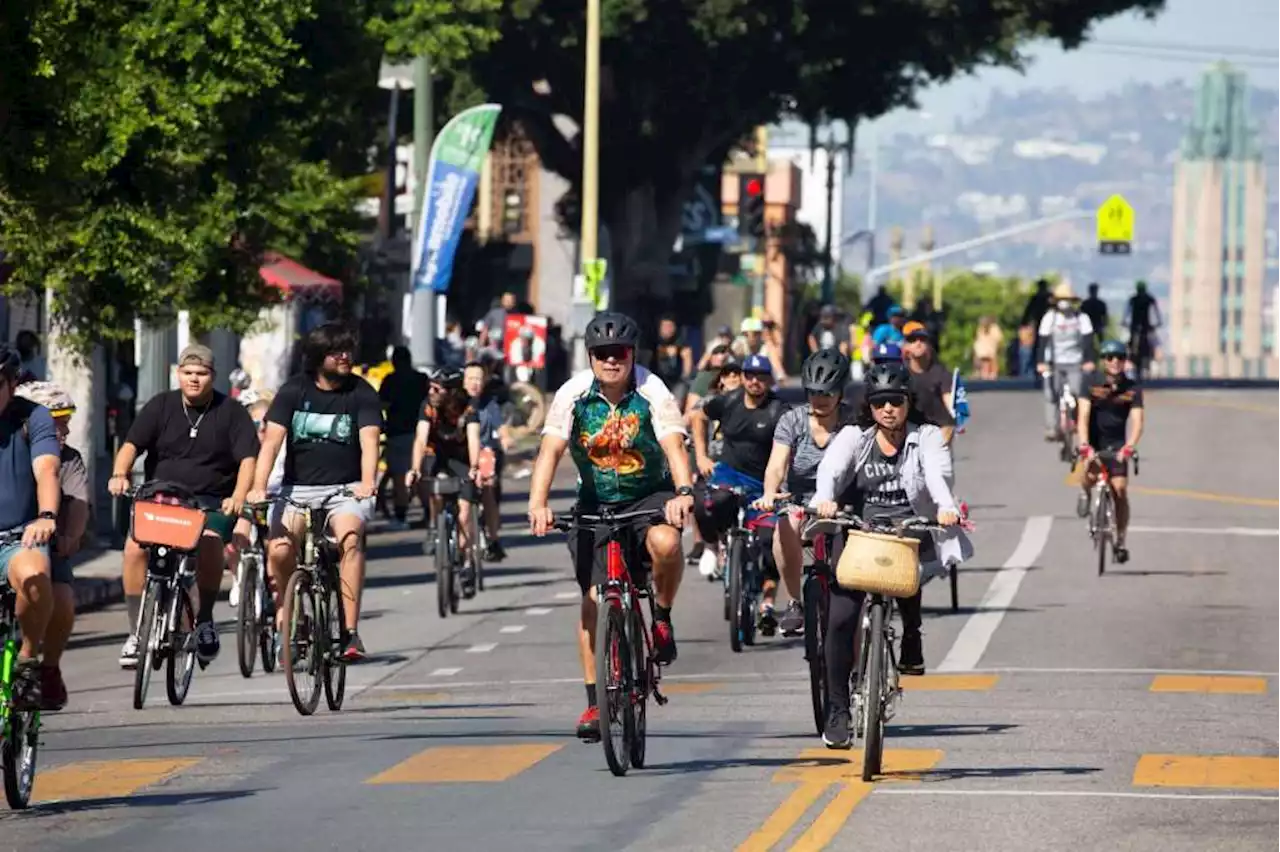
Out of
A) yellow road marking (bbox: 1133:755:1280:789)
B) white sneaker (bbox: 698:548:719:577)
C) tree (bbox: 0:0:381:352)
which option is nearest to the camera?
yellow road marking (bbox: 1133:755:1280:789)

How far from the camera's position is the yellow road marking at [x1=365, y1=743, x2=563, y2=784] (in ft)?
43.6

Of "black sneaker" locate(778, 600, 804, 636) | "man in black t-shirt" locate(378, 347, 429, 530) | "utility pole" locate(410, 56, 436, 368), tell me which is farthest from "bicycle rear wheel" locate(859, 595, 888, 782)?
"utility pole" locate(410, 56, 436, 368)

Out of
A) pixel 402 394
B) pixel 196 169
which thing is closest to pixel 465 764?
pixel 402 394

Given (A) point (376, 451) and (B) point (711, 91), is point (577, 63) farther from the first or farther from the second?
(A) point (376, 451)

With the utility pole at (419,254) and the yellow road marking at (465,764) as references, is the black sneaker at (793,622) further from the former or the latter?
the utility pole at (419,254)

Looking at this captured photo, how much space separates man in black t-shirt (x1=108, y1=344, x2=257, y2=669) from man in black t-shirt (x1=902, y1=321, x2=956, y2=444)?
7.73m

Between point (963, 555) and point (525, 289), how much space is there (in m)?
61.3

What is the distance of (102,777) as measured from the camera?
13.5 m

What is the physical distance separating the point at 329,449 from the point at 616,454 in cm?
346

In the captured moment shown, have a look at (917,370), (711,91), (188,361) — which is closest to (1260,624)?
Result: (917,370)

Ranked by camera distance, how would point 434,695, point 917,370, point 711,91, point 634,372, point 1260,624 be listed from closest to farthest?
Result: 1. point 634,372
2. point 434,695
3. point 1260,624
4. point 917,370
5. point 711,91

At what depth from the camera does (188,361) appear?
16906 millimetres

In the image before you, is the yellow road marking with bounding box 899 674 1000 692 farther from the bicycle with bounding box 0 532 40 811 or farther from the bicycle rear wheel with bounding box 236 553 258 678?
the bicycle with bounding box 0 532 40 811

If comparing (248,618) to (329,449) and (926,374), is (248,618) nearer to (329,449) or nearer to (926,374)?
(329,449)
